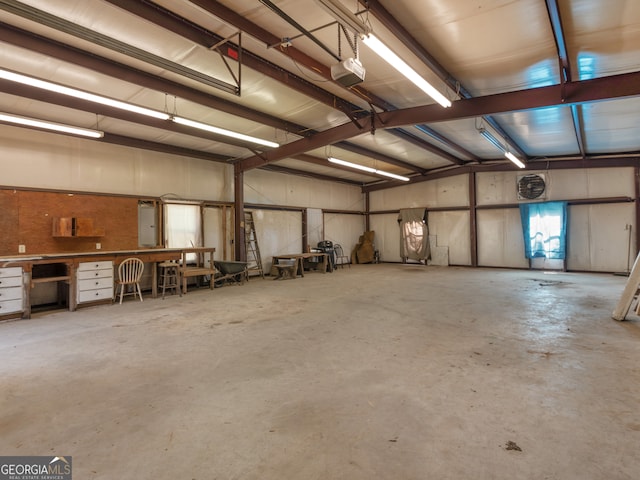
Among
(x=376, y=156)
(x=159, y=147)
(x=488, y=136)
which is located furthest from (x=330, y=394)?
(x=376, y=156)

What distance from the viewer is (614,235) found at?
28.1 ft

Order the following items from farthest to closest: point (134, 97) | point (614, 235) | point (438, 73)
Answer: point (614, 235), point (134, 97), point (438, 73)

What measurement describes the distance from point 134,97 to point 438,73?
4583mm

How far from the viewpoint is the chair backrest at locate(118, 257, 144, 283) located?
5875 millimetres

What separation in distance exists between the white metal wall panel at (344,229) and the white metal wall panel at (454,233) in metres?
2.88

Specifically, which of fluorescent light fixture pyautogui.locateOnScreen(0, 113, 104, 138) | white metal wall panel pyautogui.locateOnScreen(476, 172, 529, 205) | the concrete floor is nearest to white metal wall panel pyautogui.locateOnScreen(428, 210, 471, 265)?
white metal wall panel pyautogui.locateOnScreen(476, 172, 529, 205)

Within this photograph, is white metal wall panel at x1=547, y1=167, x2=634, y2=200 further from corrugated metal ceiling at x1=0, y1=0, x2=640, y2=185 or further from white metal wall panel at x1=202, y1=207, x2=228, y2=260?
white metal wall panel at x1=202, y1=207, x2=228, y2=260

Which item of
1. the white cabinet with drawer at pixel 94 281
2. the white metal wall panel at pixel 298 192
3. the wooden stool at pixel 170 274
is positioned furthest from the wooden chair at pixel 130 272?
the white metal wall panel at pixel 298 192

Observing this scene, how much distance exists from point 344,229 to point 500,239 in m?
5.34

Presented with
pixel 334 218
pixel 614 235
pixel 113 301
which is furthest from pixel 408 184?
pixel 113 301

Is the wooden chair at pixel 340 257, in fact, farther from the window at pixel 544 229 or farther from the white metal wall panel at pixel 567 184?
the window at pixel 544 229

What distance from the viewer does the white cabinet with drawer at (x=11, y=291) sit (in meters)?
4.60

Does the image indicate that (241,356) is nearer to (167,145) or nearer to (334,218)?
(167,145)

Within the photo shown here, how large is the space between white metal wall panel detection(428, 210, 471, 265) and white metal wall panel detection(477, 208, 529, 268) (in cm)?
41
